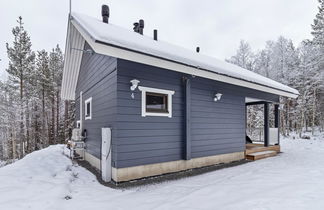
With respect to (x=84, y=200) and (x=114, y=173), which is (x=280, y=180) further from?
(x=84, y=200)

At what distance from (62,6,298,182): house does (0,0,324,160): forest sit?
9.72 m

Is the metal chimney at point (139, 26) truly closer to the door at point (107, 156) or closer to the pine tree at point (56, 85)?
the door at point (107, 156)

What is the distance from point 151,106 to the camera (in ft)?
15.3

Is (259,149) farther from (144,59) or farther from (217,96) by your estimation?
(144,59)

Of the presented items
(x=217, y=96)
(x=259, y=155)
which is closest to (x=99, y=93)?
(x=217, y=96)

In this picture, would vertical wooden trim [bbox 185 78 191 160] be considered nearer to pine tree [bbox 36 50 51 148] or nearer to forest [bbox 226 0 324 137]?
forest [bbox 226 0 324 137]

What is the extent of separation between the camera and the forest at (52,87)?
15.0 meters

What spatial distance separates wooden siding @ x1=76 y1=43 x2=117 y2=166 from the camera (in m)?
4.39

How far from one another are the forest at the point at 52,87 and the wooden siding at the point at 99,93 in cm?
1086

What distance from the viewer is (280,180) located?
12.6 ft

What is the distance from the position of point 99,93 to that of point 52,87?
13.7 meters

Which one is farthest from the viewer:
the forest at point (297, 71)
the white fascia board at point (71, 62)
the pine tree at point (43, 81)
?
the pine tree at point (43, 81)

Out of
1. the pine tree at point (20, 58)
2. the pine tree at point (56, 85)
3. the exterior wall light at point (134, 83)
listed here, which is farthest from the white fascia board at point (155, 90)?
the pine tree at point (56, 85)

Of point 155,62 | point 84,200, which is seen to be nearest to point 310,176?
point 155,62
